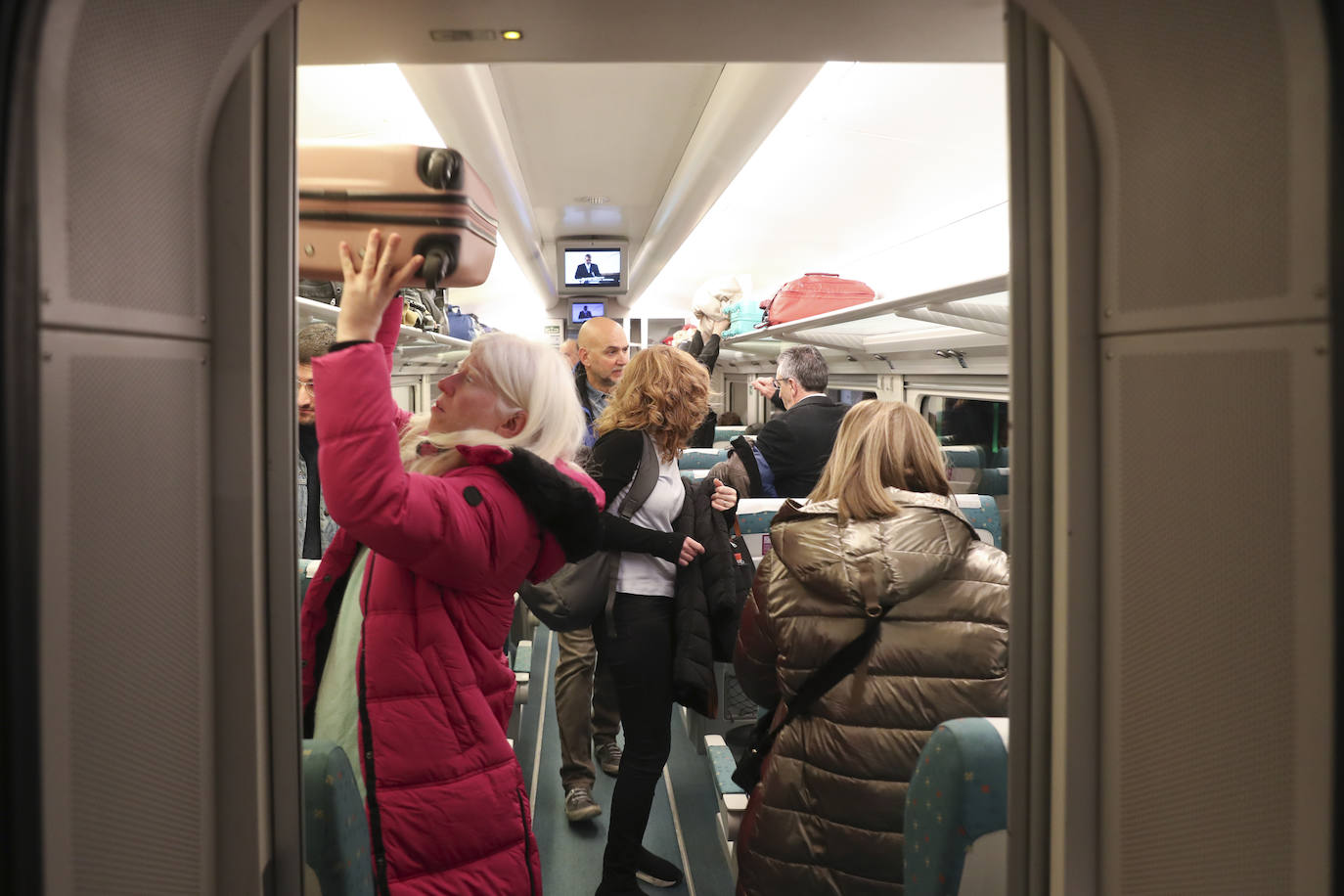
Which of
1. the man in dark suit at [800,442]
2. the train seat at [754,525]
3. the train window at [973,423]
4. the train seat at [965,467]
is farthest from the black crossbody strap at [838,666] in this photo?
the train seat at [965,467]

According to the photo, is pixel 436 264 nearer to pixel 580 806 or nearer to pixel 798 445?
pixel 580 806

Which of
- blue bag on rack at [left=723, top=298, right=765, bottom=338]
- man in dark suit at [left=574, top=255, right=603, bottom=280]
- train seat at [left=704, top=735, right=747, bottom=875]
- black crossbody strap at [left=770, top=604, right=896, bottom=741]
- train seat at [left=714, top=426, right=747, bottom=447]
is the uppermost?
man in dark suit at [left=574, top=255, right=603, bottom=280]

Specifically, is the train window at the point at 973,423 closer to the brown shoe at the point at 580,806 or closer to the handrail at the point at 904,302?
the handrail at the point at 904,302

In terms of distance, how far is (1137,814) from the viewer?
1.04m

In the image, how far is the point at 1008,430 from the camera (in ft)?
3.65

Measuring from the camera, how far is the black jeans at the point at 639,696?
222 cm

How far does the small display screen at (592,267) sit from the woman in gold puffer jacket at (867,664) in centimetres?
547

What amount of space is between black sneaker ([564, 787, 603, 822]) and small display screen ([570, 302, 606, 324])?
613 cm

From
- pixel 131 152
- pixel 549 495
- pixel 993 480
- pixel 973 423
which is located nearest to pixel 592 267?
pixel 973 423

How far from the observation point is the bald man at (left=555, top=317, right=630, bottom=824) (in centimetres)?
297

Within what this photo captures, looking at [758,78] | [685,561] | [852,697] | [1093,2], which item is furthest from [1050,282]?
[758,78]

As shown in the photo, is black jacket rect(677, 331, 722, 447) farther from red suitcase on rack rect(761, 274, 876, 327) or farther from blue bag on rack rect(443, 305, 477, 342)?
blue bag on rack rect(443, 305, 477, 342)

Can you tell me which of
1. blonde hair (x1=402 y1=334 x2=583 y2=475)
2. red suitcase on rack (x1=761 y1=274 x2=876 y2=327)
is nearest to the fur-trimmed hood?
blonde hair (x1=402 y1=334 x2=583 y2=475)

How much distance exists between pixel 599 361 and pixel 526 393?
169cm
